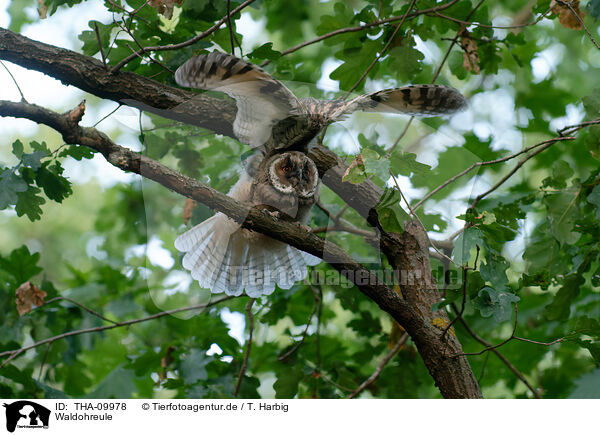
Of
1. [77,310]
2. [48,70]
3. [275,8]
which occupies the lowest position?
[77,310]

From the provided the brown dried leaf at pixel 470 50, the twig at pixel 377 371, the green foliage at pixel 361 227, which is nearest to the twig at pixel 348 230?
the green foliage at pixel 361 227

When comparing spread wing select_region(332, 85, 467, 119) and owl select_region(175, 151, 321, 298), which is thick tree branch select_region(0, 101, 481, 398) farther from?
spread wing select_region(332, 85, 467, 119)

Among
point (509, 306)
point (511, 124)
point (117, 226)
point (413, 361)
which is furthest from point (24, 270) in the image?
point (511, 124)

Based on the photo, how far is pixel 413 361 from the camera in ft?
10.7

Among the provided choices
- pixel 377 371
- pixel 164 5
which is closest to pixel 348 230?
pixel 377 371

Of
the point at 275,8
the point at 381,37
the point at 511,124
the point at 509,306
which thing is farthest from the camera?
the point at 275,8

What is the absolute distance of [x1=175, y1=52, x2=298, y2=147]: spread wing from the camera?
5.59ft

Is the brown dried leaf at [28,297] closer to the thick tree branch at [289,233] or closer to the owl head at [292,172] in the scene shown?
the thick tree branch at [289,233]

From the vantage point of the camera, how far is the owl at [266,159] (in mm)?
1800

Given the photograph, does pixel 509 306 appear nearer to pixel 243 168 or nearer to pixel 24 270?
pixel 243 168
